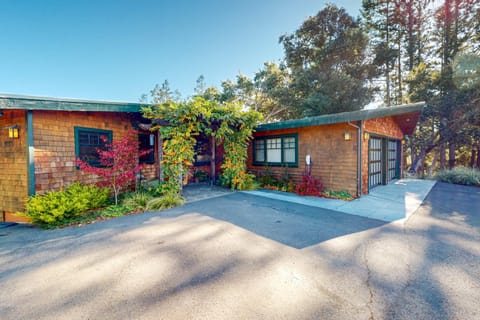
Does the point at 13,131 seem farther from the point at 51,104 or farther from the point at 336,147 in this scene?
the point at 336,147

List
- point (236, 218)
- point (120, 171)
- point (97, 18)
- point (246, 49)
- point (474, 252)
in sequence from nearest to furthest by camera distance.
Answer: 1. point (474, 252)
2. point (236, 218)
3. point (120, 171)
4. point (97, 18)
5. point (246, 49)

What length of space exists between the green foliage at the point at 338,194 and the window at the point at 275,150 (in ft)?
5.14

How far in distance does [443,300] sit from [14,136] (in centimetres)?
Answer: 787

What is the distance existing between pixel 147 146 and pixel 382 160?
925cm

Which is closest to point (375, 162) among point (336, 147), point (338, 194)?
point (336, 147)

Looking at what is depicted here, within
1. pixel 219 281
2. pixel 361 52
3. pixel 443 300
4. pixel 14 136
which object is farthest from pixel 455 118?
pixel 14 136

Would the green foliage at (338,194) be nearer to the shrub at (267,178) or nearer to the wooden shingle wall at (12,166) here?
the shrub at (267,178)

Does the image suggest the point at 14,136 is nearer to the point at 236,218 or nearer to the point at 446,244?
the point at 236,218

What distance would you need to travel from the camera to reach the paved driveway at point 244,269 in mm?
1888

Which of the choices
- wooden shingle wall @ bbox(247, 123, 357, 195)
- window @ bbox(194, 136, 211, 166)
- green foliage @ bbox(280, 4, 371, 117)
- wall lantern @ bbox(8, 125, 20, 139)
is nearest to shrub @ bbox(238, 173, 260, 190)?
wooden shingle wall @ bbox(247, 123, 357, 195)

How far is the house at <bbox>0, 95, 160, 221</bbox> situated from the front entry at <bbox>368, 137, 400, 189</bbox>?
7970mm

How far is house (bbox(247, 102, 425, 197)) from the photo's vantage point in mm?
6254

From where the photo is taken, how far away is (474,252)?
2936 millimetres

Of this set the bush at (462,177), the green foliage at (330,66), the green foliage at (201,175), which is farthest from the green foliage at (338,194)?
the green foliage at (330,66)
